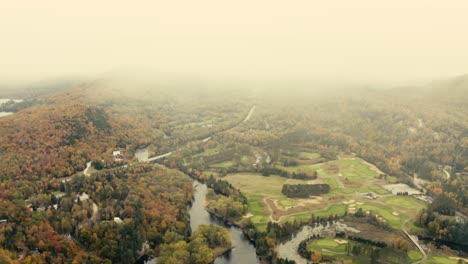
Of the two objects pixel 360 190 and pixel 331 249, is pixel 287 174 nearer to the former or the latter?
pixel 360 190

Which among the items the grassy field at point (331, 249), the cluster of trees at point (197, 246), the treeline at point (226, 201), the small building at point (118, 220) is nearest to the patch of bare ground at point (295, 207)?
the treeline at point (226, 201)

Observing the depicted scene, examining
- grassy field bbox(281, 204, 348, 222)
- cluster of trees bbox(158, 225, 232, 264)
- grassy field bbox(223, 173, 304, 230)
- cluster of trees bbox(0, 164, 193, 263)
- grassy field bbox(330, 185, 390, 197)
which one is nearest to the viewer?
cluster of trees bbox(0, 164, 193, 263)

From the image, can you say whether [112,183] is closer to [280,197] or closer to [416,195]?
[280,197]

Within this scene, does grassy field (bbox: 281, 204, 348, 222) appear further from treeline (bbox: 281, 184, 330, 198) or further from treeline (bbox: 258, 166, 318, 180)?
treeline (bbox: 258, 166, 318, 180)

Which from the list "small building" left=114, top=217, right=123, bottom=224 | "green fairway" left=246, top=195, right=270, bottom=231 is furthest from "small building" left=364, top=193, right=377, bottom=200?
"small building" left=114, top=217, right=123, bottom=224

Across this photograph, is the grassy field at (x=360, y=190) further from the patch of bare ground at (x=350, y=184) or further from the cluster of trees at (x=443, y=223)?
the cluster of trees at (x=443, y=223)

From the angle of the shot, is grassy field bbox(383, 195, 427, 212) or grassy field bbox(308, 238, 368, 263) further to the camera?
grassy field bbox(383, 195, 427, 212)

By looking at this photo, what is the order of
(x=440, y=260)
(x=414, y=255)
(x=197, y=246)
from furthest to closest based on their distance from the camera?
(x=414, y=255), (x=197, y=246), (x=440, y=260)

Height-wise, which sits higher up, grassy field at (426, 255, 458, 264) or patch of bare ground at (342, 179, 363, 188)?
patch of bare ground at (342, 179, 363, 188)

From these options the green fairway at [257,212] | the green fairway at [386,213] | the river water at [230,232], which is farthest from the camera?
the green fairway at [386,213]

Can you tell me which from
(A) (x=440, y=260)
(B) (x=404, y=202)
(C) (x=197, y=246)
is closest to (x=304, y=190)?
(B) (x=404, y=202)
